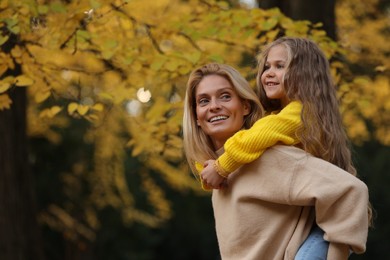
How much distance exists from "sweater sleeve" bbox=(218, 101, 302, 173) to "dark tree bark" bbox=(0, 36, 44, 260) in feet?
13.4

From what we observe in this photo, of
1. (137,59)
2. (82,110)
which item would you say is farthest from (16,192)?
(82,110)

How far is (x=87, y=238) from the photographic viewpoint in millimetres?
16734

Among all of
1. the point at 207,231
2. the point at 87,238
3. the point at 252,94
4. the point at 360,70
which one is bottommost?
the point at 207,231

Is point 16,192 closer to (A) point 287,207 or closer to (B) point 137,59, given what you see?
(B) point 137,59

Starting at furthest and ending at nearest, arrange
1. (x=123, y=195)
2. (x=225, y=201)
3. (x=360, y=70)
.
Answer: (x=123, y=195) < (x=360, y=70) < (x=225, y=201)

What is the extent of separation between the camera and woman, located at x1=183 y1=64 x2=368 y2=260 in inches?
125

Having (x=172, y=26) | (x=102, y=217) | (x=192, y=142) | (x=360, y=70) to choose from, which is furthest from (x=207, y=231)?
(x=192, y=142)

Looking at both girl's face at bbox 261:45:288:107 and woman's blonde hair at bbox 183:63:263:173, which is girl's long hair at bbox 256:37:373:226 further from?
woman's blonde hair at bbox 183:63:263:173

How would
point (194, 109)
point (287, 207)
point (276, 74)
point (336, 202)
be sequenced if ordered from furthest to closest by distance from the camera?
1. point (194, 109)
2. point (276, 74)
3. point (287, 207)
4. point (336, 202)

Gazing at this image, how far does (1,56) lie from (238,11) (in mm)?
1724

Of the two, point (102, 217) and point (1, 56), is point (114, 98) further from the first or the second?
point (102, 217)

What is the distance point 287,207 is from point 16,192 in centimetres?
448

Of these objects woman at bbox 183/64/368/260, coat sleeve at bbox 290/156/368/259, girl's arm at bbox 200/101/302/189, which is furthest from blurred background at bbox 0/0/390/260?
coat sleeve at bbox 290/156/368/259

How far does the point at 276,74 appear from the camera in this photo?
3496 millimetres
